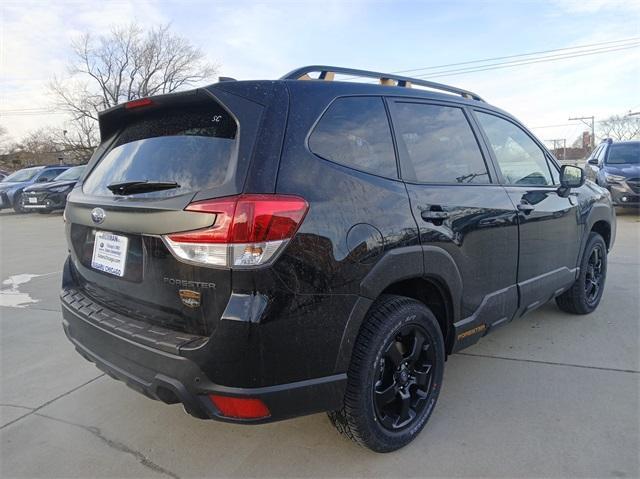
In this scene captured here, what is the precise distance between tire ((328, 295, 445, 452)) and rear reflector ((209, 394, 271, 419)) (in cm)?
45

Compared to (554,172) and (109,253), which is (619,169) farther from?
(109,253)

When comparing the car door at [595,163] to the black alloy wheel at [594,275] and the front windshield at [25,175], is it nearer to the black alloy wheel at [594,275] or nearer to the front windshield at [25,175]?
the black alloy wheel at [594,275]

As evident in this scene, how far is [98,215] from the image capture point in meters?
2.28

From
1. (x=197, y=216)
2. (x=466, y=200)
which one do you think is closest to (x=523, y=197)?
(x=466, y=200)

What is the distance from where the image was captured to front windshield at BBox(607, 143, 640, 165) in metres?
11.0

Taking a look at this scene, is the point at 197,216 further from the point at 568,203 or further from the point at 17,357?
the point at 568,203

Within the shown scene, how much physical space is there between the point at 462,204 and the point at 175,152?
1572 millimetres

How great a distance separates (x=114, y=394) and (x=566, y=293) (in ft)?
12.5

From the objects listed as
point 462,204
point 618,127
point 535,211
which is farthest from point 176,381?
point 618,127

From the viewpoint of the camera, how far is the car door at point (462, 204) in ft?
8.07

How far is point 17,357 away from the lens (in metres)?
3.65

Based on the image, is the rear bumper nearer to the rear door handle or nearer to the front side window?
the rear door handle

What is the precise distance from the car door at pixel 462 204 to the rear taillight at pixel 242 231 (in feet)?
2.70

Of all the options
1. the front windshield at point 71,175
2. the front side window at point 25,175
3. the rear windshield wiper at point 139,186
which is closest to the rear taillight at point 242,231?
the rear windshield wiper at point 139,186
